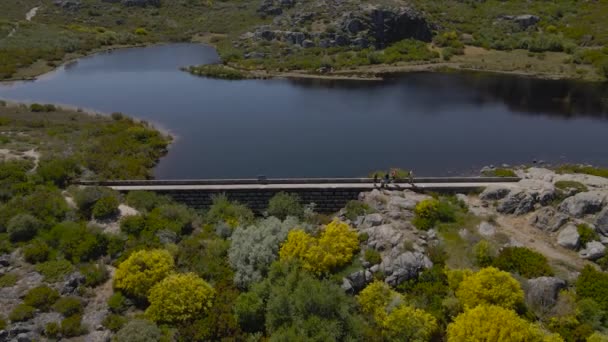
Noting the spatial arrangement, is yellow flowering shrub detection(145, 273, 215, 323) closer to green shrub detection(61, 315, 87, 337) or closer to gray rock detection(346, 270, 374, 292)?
green shrub detection(61, 315, 87, 337)

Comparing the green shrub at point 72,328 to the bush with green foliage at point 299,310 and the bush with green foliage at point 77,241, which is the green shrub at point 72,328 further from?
the bush with green foliage at point 299,310

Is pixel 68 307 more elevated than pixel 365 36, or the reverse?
pixel 365 36

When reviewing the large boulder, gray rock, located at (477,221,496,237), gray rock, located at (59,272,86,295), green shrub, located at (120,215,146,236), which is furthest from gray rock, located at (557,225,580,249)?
gray rock, located at (59,272,86,295)

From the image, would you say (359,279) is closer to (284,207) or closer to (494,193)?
(284,207)

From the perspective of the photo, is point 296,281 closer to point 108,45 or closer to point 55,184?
point 55,184

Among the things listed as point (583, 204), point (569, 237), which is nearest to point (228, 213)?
point (569, 237)
